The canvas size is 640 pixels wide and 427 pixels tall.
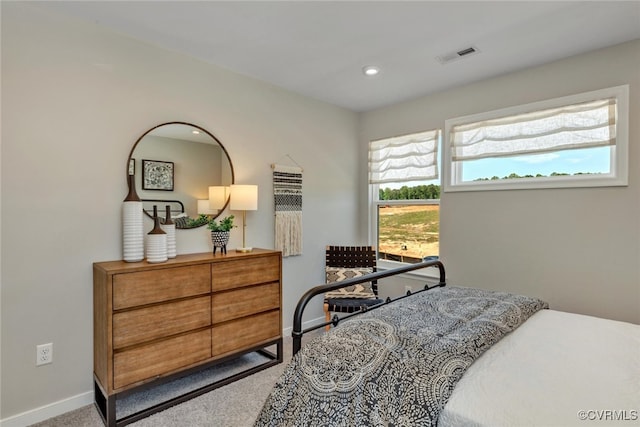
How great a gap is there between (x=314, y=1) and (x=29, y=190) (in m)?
2.10

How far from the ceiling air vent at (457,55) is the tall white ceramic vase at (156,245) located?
2561 millimetres

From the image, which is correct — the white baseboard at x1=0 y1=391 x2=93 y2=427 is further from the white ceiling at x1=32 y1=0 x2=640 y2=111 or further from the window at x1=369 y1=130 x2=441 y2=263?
the window at x1=369 y1=130 x2=441 y2=263

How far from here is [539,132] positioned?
282 centimetres

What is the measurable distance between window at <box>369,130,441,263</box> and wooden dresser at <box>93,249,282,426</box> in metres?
1.75

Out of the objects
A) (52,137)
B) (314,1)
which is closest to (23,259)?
(52,137)

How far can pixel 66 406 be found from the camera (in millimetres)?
2131

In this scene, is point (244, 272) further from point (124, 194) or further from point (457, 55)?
point (457, 55)

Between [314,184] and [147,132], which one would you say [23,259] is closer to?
[147,132]

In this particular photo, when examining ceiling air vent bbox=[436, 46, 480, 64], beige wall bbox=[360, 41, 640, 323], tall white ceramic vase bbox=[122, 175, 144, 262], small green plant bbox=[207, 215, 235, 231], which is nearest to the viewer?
tall white ceramic vase bbox=[122, 175, 144, 262]

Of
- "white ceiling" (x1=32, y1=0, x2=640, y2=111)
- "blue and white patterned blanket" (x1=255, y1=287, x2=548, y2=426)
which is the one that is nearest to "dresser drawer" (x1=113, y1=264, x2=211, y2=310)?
"blue and white patterned blanket" (x1=255, y1=287, x2=548, y2=426)

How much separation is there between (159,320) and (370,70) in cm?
262

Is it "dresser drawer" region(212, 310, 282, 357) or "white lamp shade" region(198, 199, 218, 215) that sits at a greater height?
"white lamp shade" region(198, 199, 218, 215)

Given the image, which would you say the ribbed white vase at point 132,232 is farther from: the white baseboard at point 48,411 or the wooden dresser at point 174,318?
the white baseboard at point 48,411

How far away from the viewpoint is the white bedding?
39.6 inches
